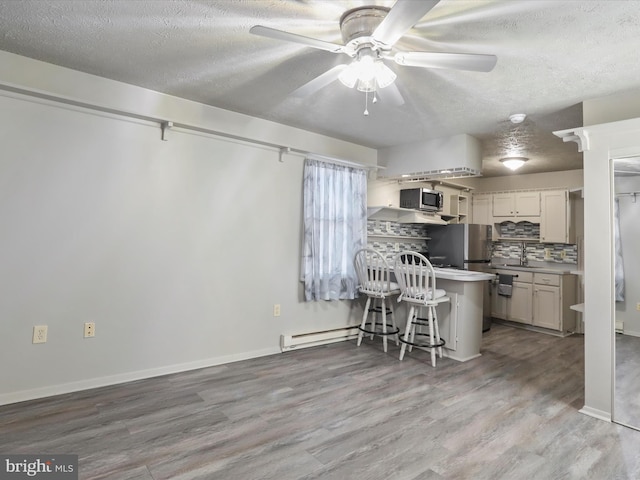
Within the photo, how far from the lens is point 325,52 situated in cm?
229

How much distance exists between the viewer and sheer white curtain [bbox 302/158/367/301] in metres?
4.02

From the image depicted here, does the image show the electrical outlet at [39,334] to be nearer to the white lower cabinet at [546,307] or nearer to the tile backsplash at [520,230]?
the white lower cabinet at [546,307]

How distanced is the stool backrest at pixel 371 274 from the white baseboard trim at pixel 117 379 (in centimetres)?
124

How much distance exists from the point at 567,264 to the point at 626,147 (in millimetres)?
3467

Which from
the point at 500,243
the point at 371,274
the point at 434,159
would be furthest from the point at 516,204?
the point at 371,274

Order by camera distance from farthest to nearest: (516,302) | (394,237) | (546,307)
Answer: (516,302) → (394,237) → (546,307)

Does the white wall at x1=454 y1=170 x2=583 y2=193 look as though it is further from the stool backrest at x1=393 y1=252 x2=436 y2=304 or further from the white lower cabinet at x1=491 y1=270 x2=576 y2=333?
the stool backrest at x1=393 y1=252 x2=436 y2=304

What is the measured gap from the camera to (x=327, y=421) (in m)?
2.41

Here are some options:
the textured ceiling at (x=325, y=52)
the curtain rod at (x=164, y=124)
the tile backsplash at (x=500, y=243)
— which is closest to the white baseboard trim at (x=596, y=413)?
the textured ceiling at (x=325, y=52)

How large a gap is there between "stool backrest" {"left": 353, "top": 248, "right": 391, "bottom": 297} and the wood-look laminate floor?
0.86 m

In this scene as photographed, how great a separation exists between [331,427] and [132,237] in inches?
81.8

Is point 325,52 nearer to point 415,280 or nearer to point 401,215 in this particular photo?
point 415,280

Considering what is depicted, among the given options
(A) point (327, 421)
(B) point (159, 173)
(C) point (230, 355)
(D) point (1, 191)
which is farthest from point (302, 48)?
(C) point (230, 355)

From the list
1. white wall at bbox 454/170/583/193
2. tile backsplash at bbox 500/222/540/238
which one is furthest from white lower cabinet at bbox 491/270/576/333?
white wall at bbox 454/170/583/193
